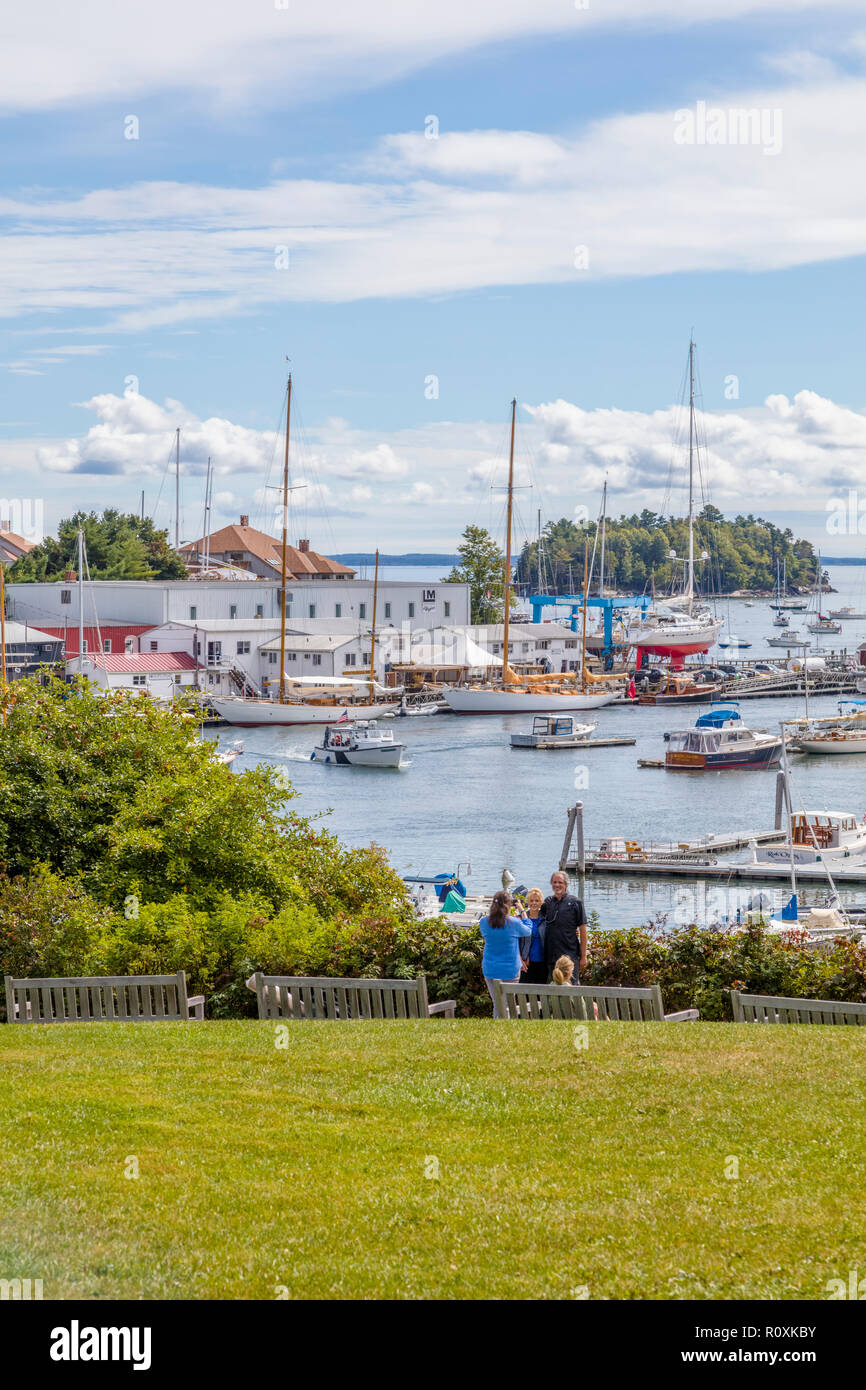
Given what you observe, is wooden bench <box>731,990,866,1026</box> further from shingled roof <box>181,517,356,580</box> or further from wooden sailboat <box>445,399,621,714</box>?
shingled roof <box>181,517,356,580</box>

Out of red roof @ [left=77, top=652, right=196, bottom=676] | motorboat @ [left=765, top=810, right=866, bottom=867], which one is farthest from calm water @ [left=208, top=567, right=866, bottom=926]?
red roof @ [left=77, top=652, right=196, bottom=676]

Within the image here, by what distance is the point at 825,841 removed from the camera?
172 ft

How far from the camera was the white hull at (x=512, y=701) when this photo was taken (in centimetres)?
10862

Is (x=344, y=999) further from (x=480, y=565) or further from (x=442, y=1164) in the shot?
(x=480, y=565)

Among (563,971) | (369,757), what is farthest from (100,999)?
(369,757)

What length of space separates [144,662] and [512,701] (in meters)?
29.6

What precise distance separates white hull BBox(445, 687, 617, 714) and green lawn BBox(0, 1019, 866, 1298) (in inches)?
3785

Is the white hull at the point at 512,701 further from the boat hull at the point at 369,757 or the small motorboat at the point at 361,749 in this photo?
the boat hull at the point at 369,757

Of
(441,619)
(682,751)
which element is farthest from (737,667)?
(682,751)

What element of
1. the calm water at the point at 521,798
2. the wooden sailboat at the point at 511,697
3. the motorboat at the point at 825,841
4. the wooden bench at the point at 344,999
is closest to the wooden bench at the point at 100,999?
the wooden bench at the point at 344,999

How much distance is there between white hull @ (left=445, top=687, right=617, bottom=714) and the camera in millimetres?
108625

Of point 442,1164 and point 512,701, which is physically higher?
point 442,1164
